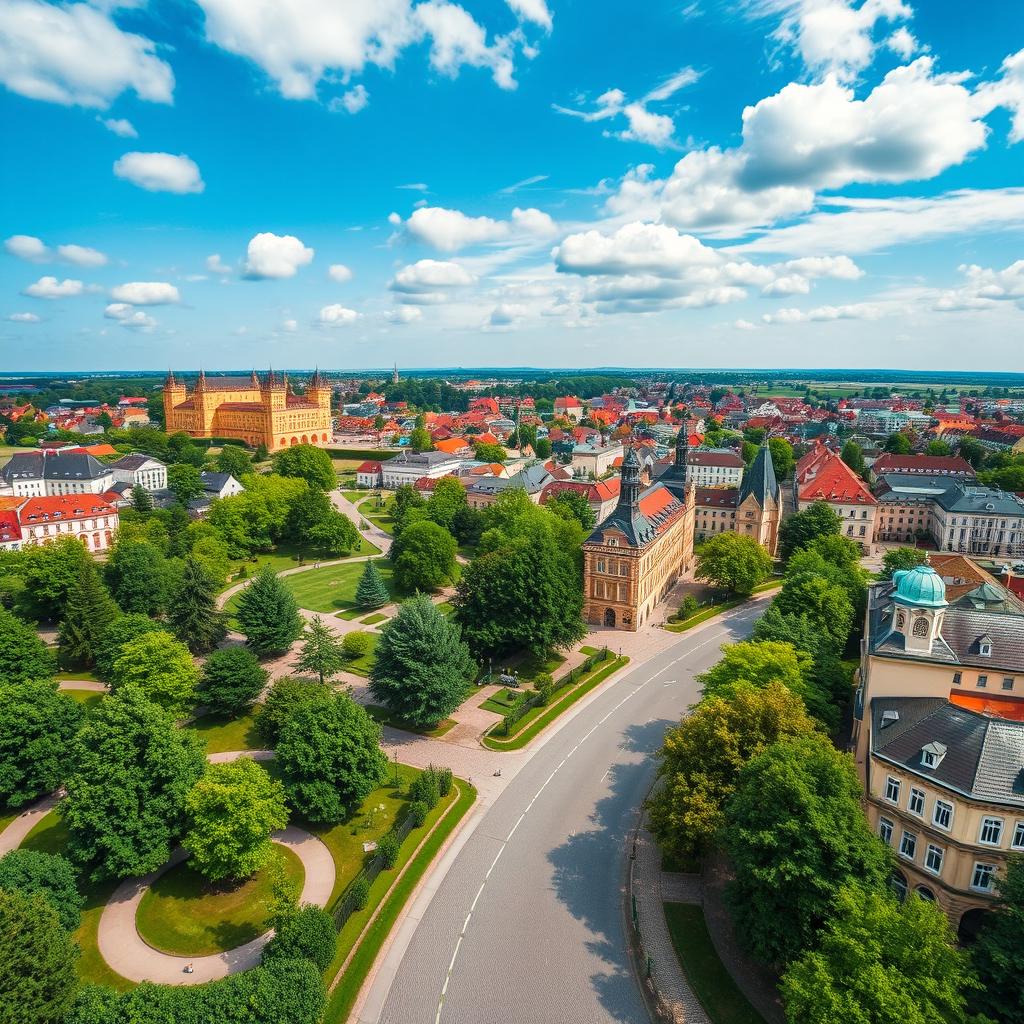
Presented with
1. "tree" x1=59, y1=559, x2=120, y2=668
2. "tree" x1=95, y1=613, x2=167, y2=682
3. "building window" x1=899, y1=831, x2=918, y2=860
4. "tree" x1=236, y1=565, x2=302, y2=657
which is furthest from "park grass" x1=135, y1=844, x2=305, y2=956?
"building window" x1=899, y1=831, x2=918, y2=860

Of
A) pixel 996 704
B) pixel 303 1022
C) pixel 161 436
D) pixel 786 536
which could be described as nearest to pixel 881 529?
pixel 786 536

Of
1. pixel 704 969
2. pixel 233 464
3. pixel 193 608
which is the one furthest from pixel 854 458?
pixel 704 969

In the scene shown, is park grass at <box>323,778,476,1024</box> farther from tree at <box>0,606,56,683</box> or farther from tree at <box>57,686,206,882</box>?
tree at <box>0,606,56,683</box>

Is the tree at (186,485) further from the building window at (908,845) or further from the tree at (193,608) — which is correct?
the building window at (908,845)

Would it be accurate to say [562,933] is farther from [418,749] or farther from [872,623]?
[872,623]

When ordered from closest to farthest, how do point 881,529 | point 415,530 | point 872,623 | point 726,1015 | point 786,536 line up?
1. point 726,1015
2. point 872,623
3. point 415,530
4. point 786,536
5. point 881,529

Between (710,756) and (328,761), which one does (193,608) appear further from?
(710,756)
